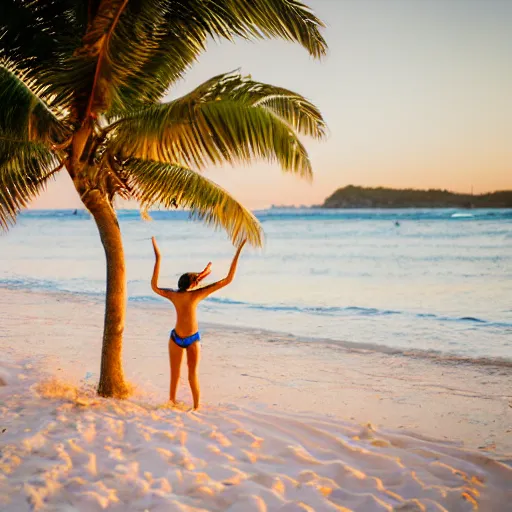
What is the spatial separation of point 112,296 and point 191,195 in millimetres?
1435

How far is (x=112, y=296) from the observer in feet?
19.8

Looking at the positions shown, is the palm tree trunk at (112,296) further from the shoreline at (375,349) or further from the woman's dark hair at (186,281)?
the shoreline at (375,349)

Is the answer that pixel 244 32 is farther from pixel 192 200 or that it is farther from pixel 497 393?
pixel 497 393

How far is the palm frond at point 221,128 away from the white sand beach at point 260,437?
2572 mm

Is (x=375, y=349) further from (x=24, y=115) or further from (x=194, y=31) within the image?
(x=24, y=115)

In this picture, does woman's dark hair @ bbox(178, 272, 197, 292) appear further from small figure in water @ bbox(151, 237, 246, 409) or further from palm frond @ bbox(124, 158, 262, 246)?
palm frond @ bbox(124, 158, 262, 246)

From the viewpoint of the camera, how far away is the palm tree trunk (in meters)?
5.93

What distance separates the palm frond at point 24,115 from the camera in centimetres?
508

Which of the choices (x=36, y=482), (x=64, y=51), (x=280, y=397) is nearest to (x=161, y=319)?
(x=280, y=397)

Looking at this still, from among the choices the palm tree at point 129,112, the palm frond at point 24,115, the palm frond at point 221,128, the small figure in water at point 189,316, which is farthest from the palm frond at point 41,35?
the small figure in water at point 189,316

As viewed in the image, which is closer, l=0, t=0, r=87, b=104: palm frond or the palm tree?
the palm tree

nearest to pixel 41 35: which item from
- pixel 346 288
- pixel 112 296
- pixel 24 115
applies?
pixel 24 115

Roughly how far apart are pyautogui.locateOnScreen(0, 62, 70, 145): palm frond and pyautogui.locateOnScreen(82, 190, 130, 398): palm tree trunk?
831mm

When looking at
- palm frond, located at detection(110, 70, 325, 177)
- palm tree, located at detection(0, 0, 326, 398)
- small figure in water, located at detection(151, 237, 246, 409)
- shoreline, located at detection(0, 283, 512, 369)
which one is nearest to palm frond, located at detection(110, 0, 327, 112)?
palm tree, located at detection(0, 0, 326, 398)
